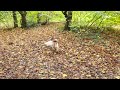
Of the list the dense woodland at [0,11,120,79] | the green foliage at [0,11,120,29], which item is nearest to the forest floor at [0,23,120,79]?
the dense woodland at [0,11,120,79]

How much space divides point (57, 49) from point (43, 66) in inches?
75.1

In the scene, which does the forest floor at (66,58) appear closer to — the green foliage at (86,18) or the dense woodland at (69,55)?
the dense woodland at (69,55)

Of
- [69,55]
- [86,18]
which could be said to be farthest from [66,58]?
[86,18]

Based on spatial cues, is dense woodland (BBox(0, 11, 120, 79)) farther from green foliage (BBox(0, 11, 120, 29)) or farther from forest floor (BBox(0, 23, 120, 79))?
green foliage (BBox(0, 11, 120, 29))

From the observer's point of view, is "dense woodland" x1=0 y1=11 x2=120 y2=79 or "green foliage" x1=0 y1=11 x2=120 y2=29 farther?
"green foliage" x1=0 y1=11 x2=120 y2=29

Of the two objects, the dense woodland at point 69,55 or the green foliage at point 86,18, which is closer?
the dense woodland at point 69,55

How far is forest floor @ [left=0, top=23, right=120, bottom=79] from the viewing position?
742 centimetres

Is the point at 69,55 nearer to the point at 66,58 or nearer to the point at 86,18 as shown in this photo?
the point at 66,58

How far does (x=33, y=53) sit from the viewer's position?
976cm

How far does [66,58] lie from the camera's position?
9.11 metres

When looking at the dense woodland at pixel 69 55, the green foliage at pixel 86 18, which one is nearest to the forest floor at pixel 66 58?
the dense woodland at pixel 69 55

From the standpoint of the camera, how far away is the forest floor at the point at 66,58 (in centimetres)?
742

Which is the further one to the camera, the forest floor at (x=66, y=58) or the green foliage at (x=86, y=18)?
the green foliage at (x=86, y=18)

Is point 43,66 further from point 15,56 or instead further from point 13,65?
point 15,56
